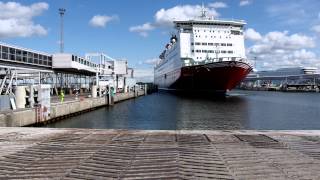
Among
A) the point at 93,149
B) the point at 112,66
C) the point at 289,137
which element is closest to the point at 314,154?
the point at 289,137

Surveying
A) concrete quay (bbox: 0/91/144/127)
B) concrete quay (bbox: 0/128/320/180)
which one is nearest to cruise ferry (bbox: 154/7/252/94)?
concrete quay (bbox: 0/91/144/127)

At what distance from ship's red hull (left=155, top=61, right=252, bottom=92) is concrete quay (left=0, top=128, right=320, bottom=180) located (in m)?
56.3

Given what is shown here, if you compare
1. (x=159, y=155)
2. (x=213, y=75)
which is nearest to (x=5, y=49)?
(x=159, y=155)

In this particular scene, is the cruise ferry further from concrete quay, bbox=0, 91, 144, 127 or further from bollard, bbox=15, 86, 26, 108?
bollard, bbox=15, 86, 26, 108

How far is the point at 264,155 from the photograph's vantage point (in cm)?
1039

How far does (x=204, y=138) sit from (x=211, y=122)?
20383 mm

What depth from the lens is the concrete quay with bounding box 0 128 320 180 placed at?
8555 mm

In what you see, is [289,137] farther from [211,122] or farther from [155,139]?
[211,122]

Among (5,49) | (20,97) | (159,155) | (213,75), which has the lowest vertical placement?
(159,155)

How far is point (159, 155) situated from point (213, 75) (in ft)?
207

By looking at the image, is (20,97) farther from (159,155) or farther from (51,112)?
(159,155)

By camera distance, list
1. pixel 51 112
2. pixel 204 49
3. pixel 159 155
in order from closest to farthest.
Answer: pixel 159 155
pixel 51 112
pixel 204 49

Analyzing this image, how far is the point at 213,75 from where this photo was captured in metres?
72.7

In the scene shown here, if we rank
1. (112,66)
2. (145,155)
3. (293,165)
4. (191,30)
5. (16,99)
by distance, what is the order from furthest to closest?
(191,30) < (112,66) < (16,99) < (145,155) < (293,165)
